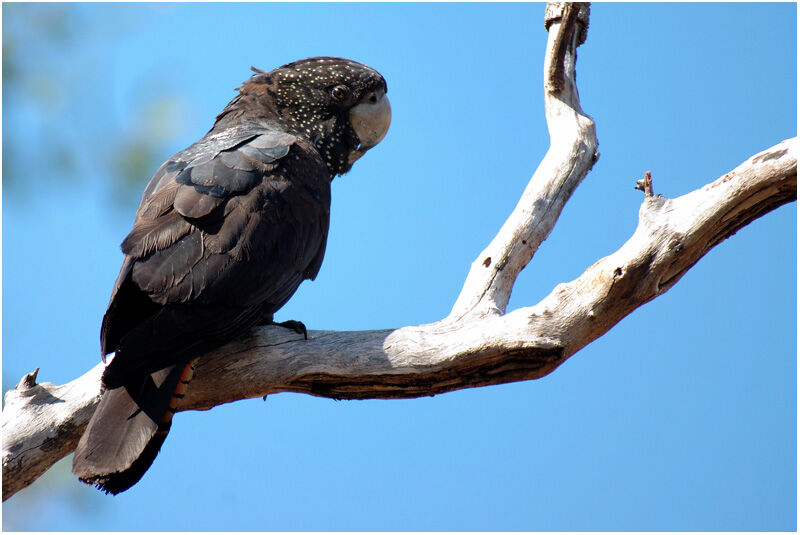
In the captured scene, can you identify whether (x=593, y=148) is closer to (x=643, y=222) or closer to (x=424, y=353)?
(x=643, y=222)

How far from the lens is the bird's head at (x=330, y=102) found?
13.3 ft

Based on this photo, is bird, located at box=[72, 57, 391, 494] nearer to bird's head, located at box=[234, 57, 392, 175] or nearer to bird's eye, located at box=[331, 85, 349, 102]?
bird's head, located at box=[234, 57, 392, 175]

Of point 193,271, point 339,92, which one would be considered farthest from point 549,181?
point 193,271

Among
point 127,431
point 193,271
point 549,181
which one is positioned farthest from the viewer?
point 549,181

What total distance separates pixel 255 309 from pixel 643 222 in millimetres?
1531

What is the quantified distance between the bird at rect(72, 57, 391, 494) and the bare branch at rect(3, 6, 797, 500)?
14 centimetres

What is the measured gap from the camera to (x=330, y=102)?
405 centimetres

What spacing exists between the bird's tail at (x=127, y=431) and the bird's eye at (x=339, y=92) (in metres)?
1.82

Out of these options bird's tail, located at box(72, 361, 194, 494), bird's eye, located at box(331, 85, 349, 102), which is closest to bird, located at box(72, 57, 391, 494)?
bird's tail, located at box(72, 361, 194, 494)

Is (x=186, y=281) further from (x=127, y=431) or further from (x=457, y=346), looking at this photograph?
(x=457, y=346)

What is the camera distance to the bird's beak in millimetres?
4125

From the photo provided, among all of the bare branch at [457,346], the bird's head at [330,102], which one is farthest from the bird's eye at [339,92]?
the bare branch at [457,346]

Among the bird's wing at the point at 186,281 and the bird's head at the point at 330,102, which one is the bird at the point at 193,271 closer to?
the bird's wing at the point at 186,281

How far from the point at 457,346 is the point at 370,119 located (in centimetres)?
168
